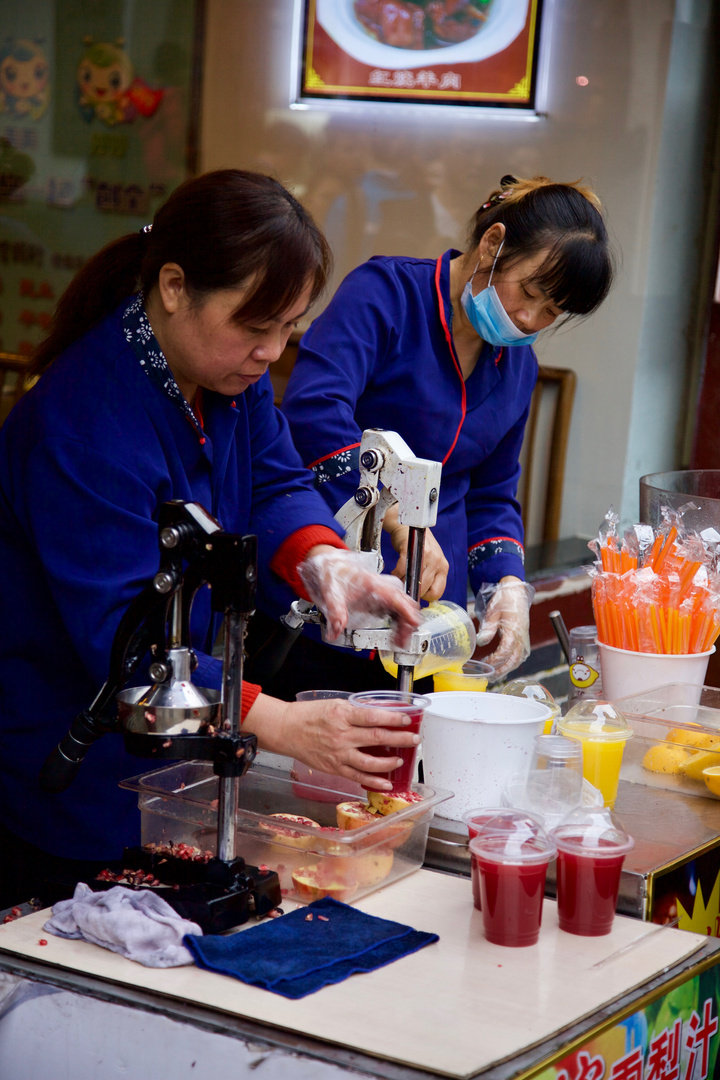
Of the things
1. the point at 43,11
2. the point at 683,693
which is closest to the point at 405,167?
the point at 43,11

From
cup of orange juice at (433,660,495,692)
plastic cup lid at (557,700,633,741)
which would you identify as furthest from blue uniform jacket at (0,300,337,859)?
plastic cup lid at (557,700,633,741)

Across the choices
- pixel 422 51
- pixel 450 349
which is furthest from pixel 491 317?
pixel 422 51

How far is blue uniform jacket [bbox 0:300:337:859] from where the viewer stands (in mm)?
1417

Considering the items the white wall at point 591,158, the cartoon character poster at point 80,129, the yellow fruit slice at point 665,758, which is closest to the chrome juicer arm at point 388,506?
the yellow fruit slice at point 665,758

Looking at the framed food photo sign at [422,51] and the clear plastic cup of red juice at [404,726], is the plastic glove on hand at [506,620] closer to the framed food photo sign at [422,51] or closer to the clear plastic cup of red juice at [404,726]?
the clear plastic cup of red juice at [404,726]

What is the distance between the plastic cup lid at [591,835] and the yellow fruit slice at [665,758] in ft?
1.58

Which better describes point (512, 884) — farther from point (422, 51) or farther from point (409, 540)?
point (422, 51)

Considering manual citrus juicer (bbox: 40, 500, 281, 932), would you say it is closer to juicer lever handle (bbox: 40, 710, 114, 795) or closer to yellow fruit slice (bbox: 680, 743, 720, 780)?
juicer lever handle (bbox: 40, 710, 114, 795)

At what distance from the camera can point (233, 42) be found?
4852mm

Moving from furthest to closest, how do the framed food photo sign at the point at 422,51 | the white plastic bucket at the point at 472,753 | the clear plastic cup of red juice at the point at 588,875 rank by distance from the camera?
the framed food photo sign at the point at 422,51, the white plastic bucket at the point at 472,753, the clear plastic cup of red juice at the point at 588,875

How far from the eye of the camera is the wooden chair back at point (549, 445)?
14.5 ft

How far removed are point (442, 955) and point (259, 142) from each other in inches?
166

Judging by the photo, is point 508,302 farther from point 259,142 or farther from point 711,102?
point 259,142

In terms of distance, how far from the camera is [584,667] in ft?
6.86
